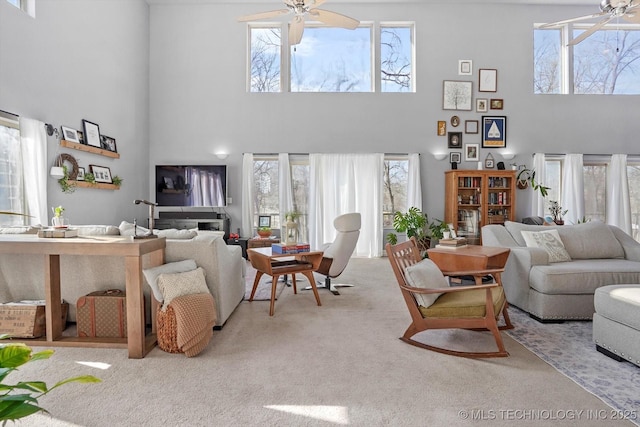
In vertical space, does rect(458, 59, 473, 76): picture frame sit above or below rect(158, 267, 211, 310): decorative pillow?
above

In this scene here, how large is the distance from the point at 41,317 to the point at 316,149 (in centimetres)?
539

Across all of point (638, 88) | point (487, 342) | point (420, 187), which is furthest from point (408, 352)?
point (638, 88)

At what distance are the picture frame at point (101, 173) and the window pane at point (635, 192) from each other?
9747 mm

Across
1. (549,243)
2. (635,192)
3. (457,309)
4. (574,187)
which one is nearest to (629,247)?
(549,243)

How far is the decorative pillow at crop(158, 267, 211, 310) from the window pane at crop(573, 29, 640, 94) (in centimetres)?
818

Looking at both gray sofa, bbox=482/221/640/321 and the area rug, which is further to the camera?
gray sofa, bbox=482/221/640/321

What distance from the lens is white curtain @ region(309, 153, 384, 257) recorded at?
7340 mm

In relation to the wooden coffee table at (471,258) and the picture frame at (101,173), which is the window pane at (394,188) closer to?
the wooden coffee table at (471,258)

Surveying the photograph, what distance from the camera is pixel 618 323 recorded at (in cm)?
252

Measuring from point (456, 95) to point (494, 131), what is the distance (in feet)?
3.41

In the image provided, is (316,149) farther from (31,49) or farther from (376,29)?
(31,49)

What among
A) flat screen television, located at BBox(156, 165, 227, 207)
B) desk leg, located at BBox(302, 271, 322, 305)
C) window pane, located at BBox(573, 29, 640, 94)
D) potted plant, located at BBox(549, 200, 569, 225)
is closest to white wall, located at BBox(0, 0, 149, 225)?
flat screen television, located at BBox(156, 165, 227, 207)

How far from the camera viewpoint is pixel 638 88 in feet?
24.9

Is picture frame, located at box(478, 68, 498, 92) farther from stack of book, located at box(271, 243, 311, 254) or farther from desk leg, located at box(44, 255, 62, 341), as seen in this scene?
desk leg, located at box(44, 255, 62, 341)
